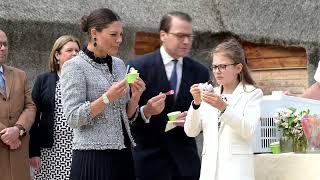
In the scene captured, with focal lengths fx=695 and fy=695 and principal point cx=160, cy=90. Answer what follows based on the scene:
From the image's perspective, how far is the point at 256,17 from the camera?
26.1 feet

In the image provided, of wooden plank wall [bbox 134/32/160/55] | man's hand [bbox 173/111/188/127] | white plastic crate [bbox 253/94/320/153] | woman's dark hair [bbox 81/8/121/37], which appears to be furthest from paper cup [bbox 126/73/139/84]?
wooden plank wall [bbox 134/32/160/55]

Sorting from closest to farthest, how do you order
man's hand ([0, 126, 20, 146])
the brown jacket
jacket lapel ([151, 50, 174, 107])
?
jacket lapel ([151, 50, 174, 107]), man's hand ([0, 126, 20, 146]), the brown jacket

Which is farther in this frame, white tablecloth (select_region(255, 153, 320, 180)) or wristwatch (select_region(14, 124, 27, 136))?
wristwatch (select_region(14, 124, 27, 136))

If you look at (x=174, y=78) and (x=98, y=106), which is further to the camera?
(x=174, y=78)

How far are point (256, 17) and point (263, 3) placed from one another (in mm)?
186

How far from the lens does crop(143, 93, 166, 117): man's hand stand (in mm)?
4047

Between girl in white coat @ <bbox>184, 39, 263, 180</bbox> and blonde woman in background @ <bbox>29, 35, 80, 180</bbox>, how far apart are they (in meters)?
1.17

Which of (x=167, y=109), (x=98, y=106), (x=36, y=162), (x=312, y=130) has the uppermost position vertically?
(x=98, y=106)

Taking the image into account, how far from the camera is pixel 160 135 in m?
4.33

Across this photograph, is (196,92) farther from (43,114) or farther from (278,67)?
(278,67)

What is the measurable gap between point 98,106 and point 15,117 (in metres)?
1.32

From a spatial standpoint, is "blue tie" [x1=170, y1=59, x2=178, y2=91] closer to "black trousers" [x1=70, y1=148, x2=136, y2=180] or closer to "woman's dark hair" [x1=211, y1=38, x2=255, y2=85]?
"woman's dark hair" [x1=211, y1=38, x2=255, y2=85]

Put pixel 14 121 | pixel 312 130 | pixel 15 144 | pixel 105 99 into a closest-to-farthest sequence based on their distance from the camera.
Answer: pixel 105 99 < pixel 312 130 < pixel 15 144 < pixel 14 121

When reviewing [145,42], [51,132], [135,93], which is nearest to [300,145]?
[135,93]
